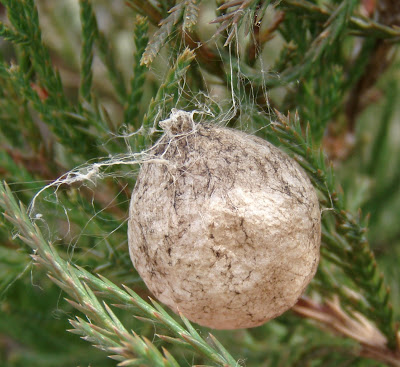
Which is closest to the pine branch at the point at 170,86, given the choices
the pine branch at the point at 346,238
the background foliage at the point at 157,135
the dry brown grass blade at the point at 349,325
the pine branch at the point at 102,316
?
the background foliage at the point at 157,135

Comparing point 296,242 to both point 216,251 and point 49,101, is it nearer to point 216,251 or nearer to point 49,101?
point 216,251

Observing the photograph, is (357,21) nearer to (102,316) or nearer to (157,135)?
(157,135)

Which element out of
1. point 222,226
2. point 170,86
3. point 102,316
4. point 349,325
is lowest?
point 349,325

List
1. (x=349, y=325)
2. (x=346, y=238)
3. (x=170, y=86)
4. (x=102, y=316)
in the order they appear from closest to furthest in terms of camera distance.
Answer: (x=102, y=316)
(x=170, y=86)
(x=346, y=238)
(x=349, y=325)

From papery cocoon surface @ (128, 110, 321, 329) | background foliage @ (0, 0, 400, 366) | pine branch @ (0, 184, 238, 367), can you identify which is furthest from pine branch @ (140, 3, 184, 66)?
pine branch @ (0, 184, 238, 367)

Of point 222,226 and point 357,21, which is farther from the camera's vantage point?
point 357,21

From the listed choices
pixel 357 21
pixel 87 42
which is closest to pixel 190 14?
pixel 87 42

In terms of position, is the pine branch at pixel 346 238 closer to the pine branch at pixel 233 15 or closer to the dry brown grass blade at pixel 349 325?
the dry brown grass blade at pixel 349 325

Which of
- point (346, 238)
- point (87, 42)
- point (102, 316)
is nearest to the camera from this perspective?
point (102, 316)
